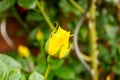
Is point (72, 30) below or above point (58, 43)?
below

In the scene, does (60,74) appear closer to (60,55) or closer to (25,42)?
(25,42)

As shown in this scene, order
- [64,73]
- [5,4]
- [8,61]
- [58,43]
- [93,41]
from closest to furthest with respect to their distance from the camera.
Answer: [58,43], [8,61], [5,4], [64,73], [93,41]

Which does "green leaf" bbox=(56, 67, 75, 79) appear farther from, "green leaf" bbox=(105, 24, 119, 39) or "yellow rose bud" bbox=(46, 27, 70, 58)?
"yellow rose bud" bbox=(46, 27, 70, 58)

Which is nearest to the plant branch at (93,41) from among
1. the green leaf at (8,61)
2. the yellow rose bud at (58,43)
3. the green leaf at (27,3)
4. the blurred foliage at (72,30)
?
the blurred foliage at (72,30)

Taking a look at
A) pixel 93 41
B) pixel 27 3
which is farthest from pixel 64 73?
pixel 27 3

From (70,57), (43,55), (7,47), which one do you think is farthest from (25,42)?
(43,55)

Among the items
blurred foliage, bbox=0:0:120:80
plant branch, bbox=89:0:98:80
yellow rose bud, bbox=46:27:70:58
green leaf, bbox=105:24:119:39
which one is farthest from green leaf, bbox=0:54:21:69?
green leaf, bbox=105:24:119:39

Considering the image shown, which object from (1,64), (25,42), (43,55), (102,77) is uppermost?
(1,64)

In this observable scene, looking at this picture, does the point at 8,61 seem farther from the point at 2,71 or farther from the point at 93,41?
the point at 93,41

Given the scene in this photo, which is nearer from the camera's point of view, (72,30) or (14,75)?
(14,75)
